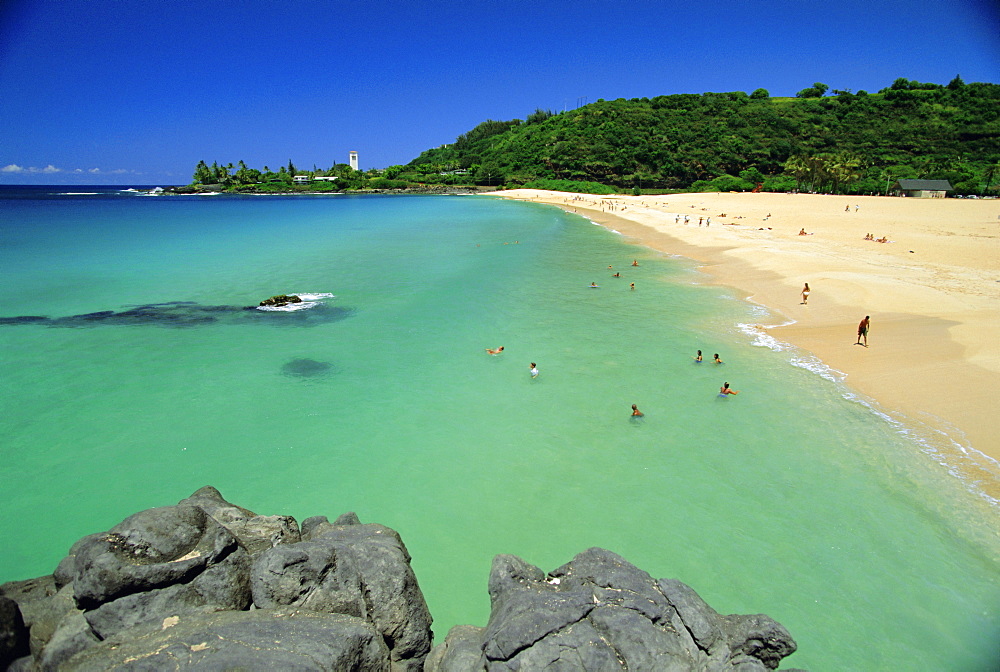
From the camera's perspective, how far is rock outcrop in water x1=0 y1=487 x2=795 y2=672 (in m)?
4.45

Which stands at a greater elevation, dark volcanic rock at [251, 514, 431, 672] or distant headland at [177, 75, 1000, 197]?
distant headland at [177, 75, 1000, 197]

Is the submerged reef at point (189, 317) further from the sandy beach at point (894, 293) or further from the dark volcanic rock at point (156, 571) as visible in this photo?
the sandy beach at point (894, 293)

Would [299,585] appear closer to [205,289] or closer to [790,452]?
[790,452]

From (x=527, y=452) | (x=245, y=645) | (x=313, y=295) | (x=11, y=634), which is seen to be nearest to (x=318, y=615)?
(x=245, y=645)

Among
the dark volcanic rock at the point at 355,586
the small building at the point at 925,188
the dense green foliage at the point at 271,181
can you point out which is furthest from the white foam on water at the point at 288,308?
the dense green foliage at the point at 271,181

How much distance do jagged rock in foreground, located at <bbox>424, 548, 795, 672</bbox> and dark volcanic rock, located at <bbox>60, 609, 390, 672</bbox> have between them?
1.13 meters

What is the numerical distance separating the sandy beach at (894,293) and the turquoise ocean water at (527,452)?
1259 mm

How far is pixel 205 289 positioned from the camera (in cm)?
2850

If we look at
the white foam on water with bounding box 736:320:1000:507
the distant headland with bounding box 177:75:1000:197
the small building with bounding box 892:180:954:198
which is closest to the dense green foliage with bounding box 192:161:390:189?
the distant headland with bounding box 177:75:1000:197

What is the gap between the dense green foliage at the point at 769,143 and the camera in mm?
84250

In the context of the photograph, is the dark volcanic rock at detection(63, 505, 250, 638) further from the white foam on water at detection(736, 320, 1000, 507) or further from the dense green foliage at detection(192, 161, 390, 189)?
the dense green foliage at detection(192, 161, 390, 189)

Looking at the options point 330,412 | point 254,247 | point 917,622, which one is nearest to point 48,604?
point 330,412

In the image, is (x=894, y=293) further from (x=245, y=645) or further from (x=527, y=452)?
(x=245, y=645)

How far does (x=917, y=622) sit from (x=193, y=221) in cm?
8385
